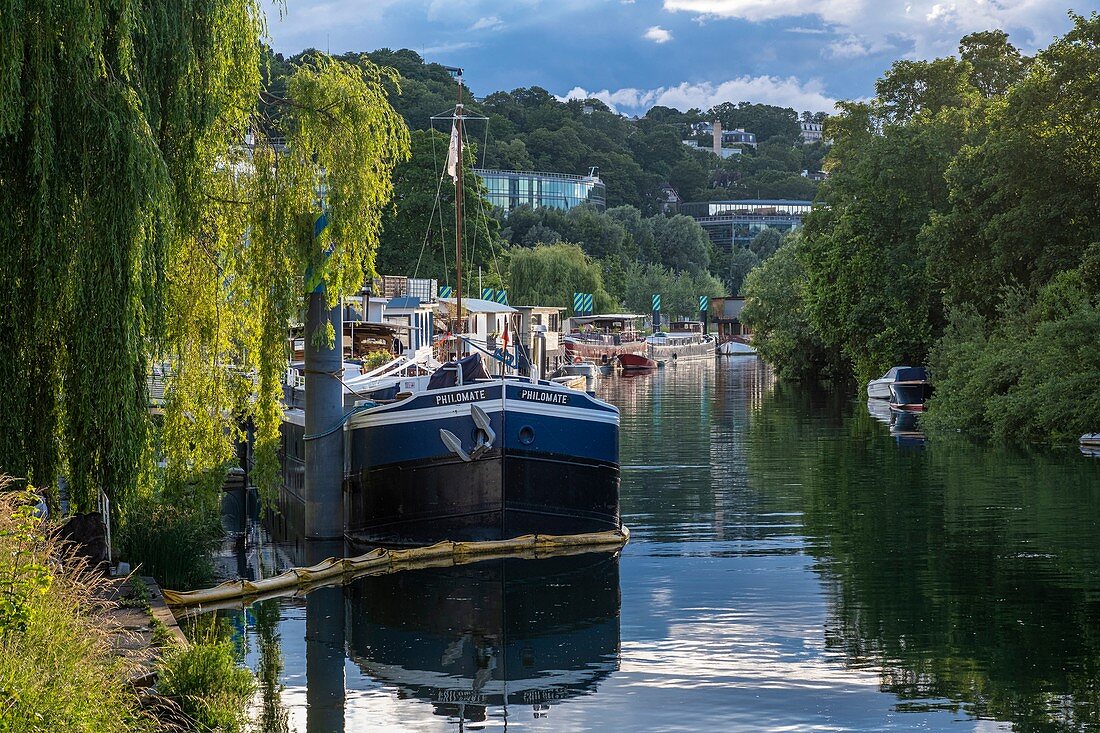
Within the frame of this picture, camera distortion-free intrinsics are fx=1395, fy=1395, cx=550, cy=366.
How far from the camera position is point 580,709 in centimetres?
1402

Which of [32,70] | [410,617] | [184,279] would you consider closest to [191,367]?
[184,279]

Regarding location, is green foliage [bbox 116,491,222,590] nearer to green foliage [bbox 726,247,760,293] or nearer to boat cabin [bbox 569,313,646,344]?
boat cabin [bbox 569,313,646,344]

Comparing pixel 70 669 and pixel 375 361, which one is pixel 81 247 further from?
pixel 375 361

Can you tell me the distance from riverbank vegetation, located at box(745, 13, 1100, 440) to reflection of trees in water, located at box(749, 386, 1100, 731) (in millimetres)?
3970

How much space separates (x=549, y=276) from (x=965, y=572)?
96561mm

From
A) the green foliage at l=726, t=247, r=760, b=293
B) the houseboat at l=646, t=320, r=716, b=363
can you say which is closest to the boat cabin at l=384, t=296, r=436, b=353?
the houseboat at l=646, t=320, r=716, b=363

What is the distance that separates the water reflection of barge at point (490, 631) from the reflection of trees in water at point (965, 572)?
310cm

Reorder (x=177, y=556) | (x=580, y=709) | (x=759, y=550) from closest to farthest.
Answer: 1. (x=580, y=709)
2. (x=177, y=556)
3. (x=759, y=550)

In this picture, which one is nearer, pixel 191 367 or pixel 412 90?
pixel 191 367

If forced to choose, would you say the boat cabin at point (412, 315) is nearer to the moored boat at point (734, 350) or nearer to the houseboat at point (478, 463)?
the houseboat at point (478, 463)

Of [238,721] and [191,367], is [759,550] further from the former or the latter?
[238,721]

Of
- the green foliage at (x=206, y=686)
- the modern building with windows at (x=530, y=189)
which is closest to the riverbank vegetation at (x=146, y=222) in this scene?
the green foliage at (x=206, y=686)

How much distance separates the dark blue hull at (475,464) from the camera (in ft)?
74.0

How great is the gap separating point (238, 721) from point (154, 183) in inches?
209
